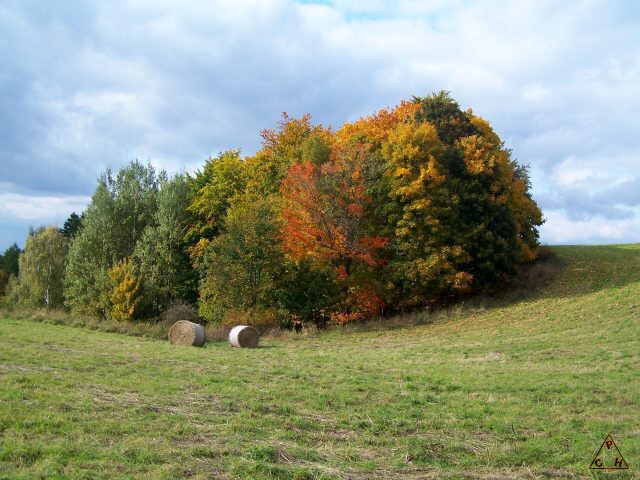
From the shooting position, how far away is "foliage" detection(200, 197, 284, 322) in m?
36.1

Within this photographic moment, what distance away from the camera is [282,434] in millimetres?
8867

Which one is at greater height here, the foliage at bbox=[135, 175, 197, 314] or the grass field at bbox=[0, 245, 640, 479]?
the foliage at bbox=[135, 175, 197, 314]

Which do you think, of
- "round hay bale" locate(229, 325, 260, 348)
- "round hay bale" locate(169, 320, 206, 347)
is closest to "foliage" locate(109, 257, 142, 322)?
"round hay bale" locate(169, 320, 206, 347)

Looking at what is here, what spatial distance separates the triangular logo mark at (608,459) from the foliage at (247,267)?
93.1 ft

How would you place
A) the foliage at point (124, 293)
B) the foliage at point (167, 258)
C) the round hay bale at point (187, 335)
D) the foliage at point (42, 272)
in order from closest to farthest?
the round hay bale at point (187, 335) < the foliage at point (124, 293) < the foliage at point (167, 258) < the foliage at point (42, 272)

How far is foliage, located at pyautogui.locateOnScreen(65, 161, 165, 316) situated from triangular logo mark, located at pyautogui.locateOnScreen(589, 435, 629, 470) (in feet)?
149

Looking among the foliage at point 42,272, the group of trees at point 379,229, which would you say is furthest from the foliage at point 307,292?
the foliage at point 42,272

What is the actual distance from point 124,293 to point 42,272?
24.1 metres

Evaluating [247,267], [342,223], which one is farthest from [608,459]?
[247,267]

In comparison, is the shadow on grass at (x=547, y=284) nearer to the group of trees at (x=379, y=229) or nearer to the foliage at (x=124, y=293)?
the group of trees at (x=379, y=229)

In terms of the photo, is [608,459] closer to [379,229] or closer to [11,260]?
[379,229]

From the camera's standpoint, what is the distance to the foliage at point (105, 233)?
4962cm

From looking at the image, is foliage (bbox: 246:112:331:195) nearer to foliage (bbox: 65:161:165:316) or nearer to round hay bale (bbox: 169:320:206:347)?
foliage (bbox: 65:161:165:316)

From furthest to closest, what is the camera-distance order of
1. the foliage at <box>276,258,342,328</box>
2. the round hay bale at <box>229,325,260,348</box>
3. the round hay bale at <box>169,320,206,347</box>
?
1. the foliage at <box>276,258,342,328</box>
2. the round hay bale at <box>229,325,260,348</box>
3. the round hay bale at <box>169,320,206,347</box>
